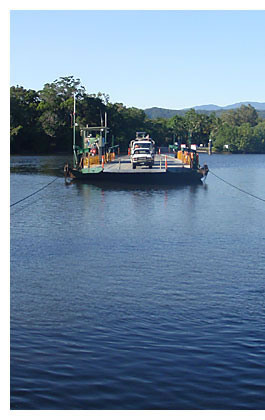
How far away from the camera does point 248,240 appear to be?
2325 centimetres

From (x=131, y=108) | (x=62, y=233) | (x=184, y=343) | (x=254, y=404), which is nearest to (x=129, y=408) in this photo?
(x=254, y=404)

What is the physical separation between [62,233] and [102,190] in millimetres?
20062

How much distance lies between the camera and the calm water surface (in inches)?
376

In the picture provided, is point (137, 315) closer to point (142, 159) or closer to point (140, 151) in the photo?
point (142, 159)

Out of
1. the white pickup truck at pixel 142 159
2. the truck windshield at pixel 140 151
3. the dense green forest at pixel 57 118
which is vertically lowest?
the white pickup truck at pixel 142 159

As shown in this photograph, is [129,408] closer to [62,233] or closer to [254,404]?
[254,404]

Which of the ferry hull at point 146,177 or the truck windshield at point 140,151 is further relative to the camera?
the truck windshield at point 140,151

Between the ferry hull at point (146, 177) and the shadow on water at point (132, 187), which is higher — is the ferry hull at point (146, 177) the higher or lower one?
the higher one

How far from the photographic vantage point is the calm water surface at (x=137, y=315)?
9.54 m

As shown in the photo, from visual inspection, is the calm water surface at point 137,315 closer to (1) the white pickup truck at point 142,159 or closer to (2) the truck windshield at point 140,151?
(1) the white pickup truck at point 142,159

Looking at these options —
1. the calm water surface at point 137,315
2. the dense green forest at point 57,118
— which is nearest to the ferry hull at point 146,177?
the calm water surface at point 137,315

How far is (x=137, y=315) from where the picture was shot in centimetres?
1332

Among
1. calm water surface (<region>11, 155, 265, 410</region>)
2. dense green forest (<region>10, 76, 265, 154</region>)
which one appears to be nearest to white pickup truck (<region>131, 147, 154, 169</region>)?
calm water surface (<region>11, 155, 265, 410</region>)

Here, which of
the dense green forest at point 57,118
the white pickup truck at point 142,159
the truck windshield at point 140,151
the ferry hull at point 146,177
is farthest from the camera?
the dense green forest at point 57,118
